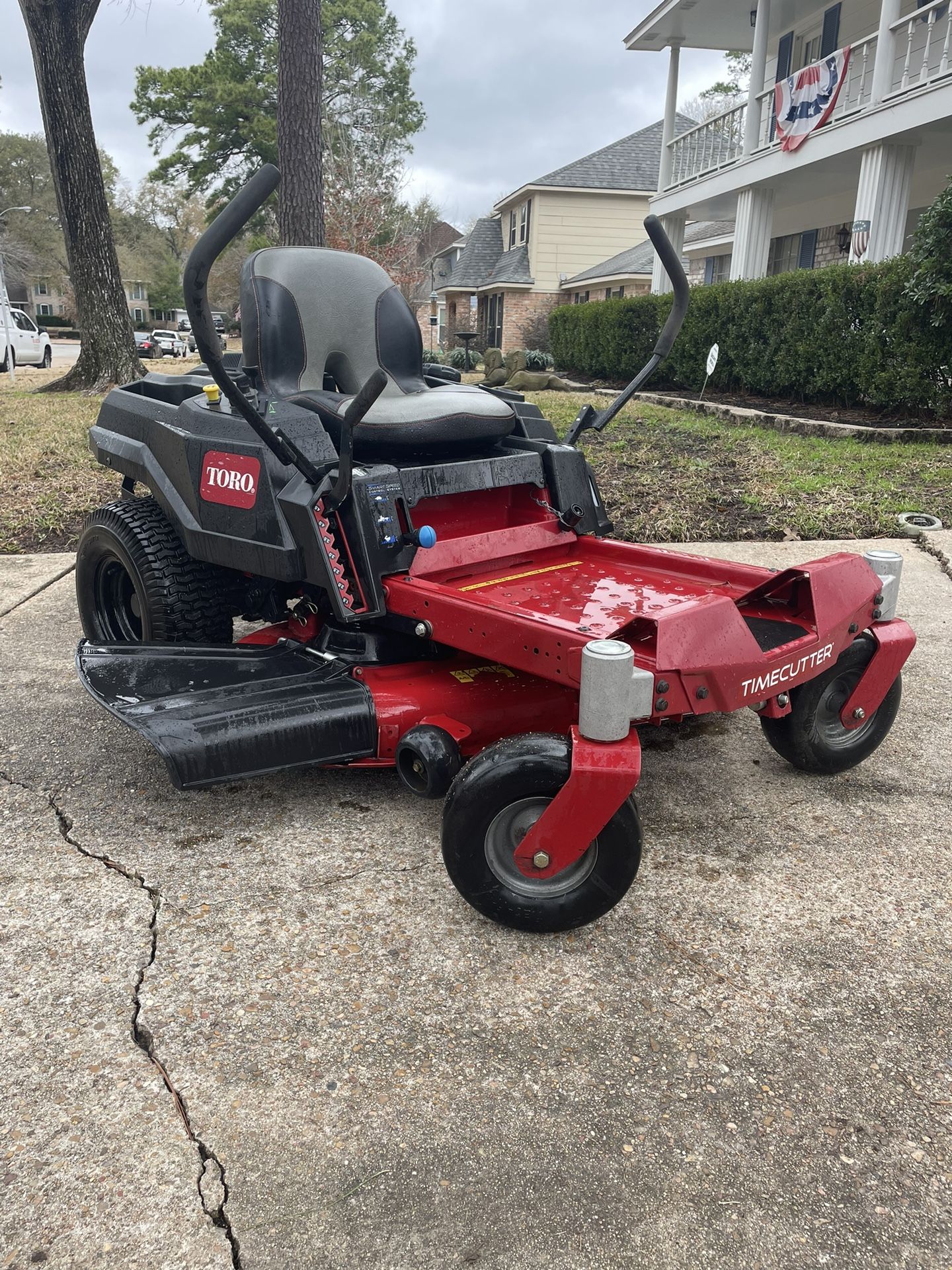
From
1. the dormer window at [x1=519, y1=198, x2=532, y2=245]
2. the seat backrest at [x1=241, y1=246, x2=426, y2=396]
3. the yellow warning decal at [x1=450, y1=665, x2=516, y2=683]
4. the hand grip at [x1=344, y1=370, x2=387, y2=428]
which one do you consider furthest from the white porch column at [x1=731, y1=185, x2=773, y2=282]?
the dormer window at [x1=519, y1=198, x2=532, y2=245]

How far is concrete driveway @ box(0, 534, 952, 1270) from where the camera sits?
1419 mm

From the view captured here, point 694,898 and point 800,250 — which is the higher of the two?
point 800,250

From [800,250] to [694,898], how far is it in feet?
57.4

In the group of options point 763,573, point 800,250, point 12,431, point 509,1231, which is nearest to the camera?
point 509,1231

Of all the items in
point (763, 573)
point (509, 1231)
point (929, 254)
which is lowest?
point (509, 1231)

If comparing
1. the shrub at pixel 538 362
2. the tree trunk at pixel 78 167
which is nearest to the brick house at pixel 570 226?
the shrub at pixel 538 362

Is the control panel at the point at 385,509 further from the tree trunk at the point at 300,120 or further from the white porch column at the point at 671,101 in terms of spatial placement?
the white porch column at the point at 671,101

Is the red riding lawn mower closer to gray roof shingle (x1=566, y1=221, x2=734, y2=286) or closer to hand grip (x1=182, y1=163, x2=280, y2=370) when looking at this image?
hand grip (x1=182, y1=163, x2=280, y2=370)

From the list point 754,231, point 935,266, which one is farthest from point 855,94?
point 935,266

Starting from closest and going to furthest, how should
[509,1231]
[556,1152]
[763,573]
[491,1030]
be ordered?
1. [509,1231]
2. [556,1152]
3. [491,1030]
4. [763,573]

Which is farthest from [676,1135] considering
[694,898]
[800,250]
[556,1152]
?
[800,250]

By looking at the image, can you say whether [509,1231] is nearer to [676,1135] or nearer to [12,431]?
[676,1135]

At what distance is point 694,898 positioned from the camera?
2.21 meters

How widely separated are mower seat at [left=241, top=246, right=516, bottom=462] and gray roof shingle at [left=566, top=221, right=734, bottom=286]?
18.8m
